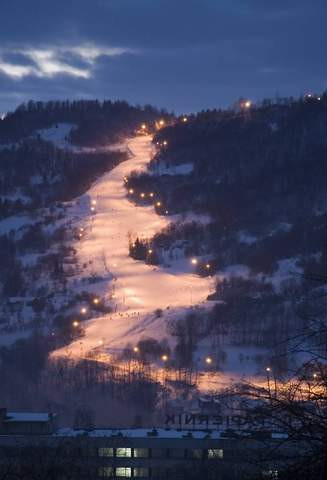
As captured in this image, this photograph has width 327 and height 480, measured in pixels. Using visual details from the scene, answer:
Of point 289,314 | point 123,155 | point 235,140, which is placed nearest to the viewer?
point 289,314

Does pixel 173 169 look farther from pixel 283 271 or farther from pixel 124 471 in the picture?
pixel 124 471

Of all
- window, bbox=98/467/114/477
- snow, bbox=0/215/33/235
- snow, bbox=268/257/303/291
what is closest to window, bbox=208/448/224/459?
window, bbox=98/467/114/477

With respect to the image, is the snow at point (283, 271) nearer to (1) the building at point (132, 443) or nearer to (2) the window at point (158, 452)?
(1) the building at point (132, 443)

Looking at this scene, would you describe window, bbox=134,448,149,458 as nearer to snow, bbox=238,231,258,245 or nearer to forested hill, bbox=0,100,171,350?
forested hill, bbox=0,100,171,350

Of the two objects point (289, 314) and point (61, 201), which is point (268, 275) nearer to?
point (289, 314)

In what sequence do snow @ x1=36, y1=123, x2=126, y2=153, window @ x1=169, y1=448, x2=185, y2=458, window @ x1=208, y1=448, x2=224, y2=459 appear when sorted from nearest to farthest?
window @ x1=208, y1=448, x2=224, y2=459 → window @ x1=169, y1=448, x2=185, y2=458 → snow @ x1=36, y1=123, x2=126, y2=153

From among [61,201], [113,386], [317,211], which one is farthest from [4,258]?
[113,386]

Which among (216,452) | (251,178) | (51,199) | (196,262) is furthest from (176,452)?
(51,199)
